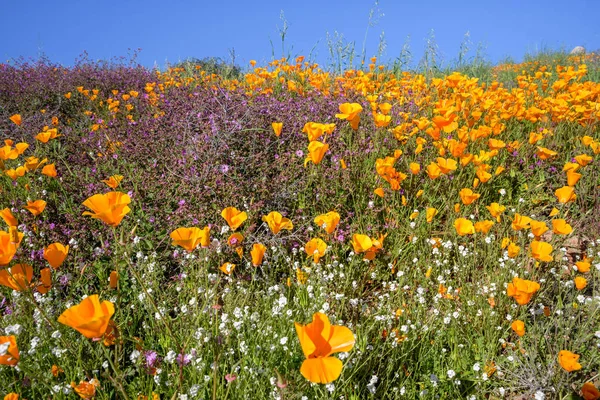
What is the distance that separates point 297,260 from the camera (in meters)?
3.12

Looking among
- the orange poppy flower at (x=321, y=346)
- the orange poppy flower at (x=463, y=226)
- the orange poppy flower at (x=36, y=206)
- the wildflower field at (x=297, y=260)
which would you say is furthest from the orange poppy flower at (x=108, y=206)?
the orange poppy flower at (x=463, y=226)

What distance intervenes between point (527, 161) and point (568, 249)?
1167 millimetres

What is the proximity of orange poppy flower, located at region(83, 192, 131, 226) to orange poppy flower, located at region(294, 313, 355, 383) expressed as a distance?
0.72m

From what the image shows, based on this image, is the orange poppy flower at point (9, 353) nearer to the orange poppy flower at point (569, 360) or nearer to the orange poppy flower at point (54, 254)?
the orange poppy flower at point (54, 254)

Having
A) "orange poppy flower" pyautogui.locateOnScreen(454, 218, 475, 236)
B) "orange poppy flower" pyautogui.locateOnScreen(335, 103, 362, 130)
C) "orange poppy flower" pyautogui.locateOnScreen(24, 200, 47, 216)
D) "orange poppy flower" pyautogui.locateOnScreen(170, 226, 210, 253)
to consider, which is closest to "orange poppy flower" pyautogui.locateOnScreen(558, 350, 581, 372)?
"orange poppy flower" pyautogui.locateOnScreen(454, 218, 475, 236)

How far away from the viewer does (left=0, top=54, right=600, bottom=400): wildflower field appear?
178 cm

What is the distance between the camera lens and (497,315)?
2.40 meters

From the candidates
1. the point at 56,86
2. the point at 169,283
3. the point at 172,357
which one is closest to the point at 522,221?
the point at 172,357

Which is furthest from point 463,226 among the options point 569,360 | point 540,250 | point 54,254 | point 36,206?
point 36,206

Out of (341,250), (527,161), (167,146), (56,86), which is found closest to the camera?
(341,250)

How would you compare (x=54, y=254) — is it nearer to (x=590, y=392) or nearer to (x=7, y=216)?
(x=7, y=216)

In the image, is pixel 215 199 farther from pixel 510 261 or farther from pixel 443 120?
pixel 510 261

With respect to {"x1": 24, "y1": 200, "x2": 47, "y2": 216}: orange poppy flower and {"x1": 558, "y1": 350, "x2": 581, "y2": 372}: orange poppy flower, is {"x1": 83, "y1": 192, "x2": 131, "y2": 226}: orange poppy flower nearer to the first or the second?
{"x1": 24, "y1": 200, "x2": 47, "y2": 216}: orange poppy flower

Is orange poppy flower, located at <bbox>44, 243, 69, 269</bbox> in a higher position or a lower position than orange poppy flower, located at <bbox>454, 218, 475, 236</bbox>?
lower
